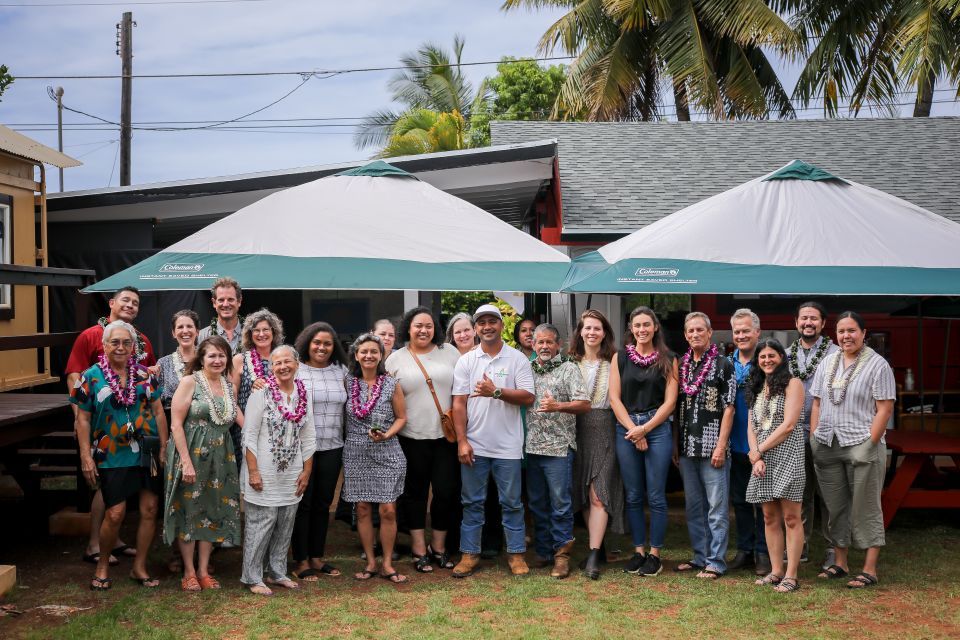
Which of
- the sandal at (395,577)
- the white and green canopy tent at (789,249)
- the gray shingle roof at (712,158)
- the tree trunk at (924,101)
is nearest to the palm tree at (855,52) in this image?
the tree trunk at (924,101)

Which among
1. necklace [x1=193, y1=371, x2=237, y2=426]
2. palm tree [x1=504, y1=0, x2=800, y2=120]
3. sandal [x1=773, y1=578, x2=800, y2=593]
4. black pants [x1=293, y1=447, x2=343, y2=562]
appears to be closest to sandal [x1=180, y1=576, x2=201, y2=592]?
black pants [x1=293, y1=447, x2=343, y2=562]

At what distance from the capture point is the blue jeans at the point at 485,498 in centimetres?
633

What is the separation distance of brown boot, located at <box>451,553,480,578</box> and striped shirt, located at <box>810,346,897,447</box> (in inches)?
95.9

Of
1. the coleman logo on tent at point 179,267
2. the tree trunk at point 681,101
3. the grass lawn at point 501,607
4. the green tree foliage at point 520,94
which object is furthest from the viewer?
the green tree foliage at point 520,94

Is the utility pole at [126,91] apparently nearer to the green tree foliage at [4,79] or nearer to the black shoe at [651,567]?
the green tree foliage at [4,79]

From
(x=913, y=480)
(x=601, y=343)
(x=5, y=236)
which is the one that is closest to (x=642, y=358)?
(x=601, y=343)

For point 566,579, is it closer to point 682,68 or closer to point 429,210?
point 429,210

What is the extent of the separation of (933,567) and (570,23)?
683 inches

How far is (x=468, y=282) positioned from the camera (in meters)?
6.75

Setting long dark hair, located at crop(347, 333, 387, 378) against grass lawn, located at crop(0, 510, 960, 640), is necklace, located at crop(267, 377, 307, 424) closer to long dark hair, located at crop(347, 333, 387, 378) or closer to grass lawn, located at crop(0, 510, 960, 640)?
long dark hair, located at crop(347, 333, 387, 378)

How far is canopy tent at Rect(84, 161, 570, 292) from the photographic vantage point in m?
6.82

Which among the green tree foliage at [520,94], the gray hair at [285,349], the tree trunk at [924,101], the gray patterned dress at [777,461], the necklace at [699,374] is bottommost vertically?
the gray patterned dress at [777,461]

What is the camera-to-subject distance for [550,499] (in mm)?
6504

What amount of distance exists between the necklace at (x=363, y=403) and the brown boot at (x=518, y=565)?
55.7 inches
